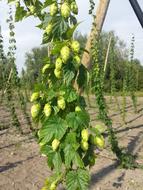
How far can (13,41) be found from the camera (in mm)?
8062

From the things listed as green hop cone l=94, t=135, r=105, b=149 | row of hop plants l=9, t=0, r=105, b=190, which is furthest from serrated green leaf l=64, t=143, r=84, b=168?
green hop cone l=94, t=135, r=105, b=149

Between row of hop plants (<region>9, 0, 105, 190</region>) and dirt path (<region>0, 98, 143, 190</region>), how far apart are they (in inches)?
112

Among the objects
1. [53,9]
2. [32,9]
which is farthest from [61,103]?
[32,9]

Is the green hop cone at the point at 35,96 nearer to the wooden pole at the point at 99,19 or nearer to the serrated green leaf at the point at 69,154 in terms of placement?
the serrated green leaf at the point at 69,154

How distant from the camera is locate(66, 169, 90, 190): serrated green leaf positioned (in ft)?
6.70

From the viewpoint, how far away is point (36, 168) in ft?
18.2

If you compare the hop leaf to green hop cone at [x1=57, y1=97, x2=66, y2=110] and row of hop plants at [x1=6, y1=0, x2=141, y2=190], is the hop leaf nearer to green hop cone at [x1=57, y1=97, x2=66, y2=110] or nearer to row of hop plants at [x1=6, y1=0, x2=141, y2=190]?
row of hop plants at [x1=6, y1=0, x2=141, y2=190]

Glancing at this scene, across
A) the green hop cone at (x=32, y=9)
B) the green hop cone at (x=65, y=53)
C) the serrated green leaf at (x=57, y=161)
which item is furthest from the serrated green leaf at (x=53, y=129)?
the green hop cone at (x=32, y=9)

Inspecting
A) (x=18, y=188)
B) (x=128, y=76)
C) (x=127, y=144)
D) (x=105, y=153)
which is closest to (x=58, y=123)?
(x=18, y=188)

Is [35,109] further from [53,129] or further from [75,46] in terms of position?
[75,46]

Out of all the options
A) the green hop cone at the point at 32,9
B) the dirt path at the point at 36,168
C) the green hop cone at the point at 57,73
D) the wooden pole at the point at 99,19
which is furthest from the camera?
the dirt path at the point at 36,168

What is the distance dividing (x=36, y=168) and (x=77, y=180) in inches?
141

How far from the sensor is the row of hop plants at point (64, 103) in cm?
189

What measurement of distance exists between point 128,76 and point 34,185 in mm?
7136
